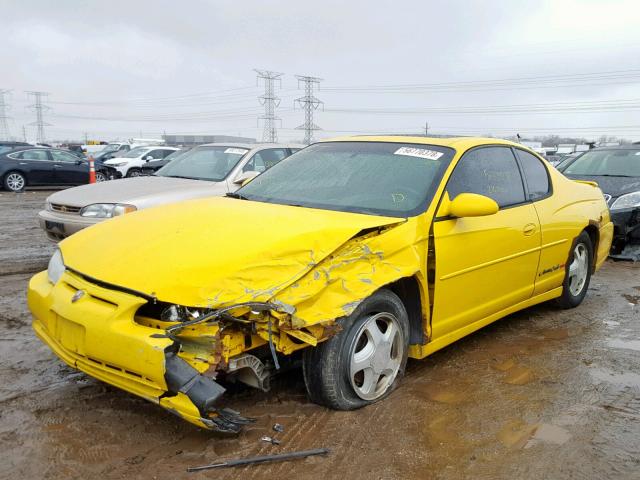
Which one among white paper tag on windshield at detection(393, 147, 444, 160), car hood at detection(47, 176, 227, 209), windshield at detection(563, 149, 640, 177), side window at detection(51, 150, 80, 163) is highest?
white paper tag on windshield at detection(393, 147, 444, 160)

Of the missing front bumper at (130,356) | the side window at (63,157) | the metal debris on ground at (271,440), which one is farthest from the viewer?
the side window at (63,157)

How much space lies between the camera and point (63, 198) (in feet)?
22.1

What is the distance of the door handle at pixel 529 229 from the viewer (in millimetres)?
4359

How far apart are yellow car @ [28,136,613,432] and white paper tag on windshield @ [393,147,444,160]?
1 centimetres

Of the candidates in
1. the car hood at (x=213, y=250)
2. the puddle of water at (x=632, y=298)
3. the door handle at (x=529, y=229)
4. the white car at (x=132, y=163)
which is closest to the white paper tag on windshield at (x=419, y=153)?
the car hood at (x=213, y=250)

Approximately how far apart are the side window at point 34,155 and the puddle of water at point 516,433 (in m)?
18.1

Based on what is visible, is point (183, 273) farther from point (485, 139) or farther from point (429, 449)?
point (485, 139)

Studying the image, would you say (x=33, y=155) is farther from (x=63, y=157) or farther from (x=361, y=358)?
(x=361, y=358)

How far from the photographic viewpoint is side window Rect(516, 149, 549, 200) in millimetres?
4715

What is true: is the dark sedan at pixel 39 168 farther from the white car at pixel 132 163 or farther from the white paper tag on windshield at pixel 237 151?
the white paper tag on windshield at pixel 237 151

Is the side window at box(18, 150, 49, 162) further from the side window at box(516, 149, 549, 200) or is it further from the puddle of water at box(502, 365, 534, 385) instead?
the puddle of water at box(502, 365, 534, 385)

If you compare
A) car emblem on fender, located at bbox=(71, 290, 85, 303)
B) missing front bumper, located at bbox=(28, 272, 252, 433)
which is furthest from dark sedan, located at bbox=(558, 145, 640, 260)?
car emblem on fender, located at bbox=(71, 290, 85, 303)

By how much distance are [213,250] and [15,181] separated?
17392 mm

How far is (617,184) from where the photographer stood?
27.1 ft
